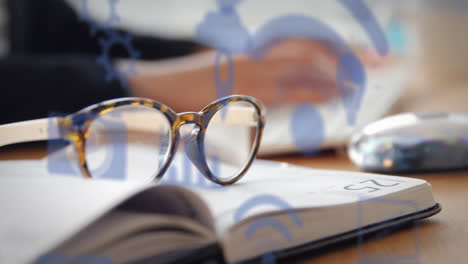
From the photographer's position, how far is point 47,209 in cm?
25

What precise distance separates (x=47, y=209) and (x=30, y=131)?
0.46ft

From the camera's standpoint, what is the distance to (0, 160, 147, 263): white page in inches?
→ 8.7

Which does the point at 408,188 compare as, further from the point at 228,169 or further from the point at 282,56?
the point at 282,56

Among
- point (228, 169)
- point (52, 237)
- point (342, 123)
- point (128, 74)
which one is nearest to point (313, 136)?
point (342, 123)

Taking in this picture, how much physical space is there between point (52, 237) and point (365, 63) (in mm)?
1110

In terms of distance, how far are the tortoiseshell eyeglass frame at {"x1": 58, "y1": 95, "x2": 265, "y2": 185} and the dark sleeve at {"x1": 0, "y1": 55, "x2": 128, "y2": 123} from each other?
71 centimetres

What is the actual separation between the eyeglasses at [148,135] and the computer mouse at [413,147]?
142 millimetres

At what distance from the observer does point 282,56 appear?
106 cm

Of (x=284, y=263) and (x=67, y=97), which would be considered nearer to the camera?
(x=284, y=263)
